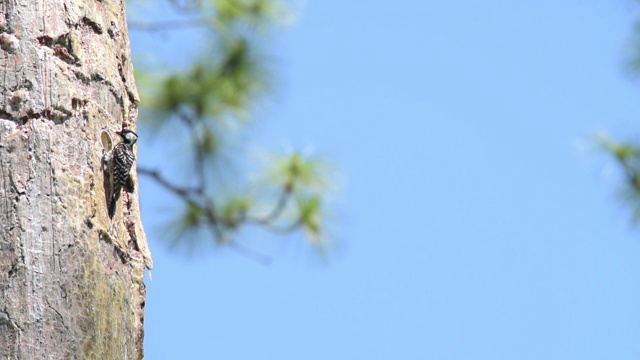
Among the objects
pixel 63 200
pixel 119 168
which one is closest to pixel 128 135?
pixel 119 168

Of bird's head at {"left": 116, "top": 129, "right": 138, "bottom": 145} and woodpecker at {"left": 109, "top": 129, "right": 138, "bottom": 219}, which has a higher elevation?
bird's head at {"left": 116, "top": 129, "right": 138, "bottom": 145}

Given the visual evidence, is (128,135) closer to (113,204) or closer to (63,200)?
(113,204)

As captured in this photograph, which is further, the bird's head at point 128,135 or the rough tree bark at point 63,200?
the bird's head at point 128,135

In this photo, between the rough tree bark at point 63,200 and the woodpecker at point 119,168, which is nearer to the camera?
the rough tree bark at point 63,200

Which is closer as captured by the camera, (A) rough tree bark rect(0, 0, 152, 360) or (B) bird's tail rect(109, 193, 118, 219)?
(A) rough tree bark rect(0, 0, 152, 360)

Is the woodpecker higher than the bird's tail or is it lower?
higher

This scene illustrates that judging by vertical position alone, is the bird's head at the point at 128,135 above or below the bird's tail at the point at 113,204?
above

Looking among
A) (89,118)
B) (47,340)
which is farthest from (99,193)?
(47,340)

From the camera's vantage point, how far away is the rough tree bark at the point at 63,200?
1.55 metres

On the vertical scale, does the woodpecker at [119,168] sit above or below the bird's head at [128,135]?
below

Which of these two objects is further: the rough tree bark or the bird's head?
the bird's head

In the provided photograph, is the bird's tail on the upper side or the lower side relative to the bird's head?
lower

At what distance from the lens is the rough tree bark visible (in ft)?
5.10

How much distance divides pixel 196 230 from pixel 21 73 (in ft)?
8.48
